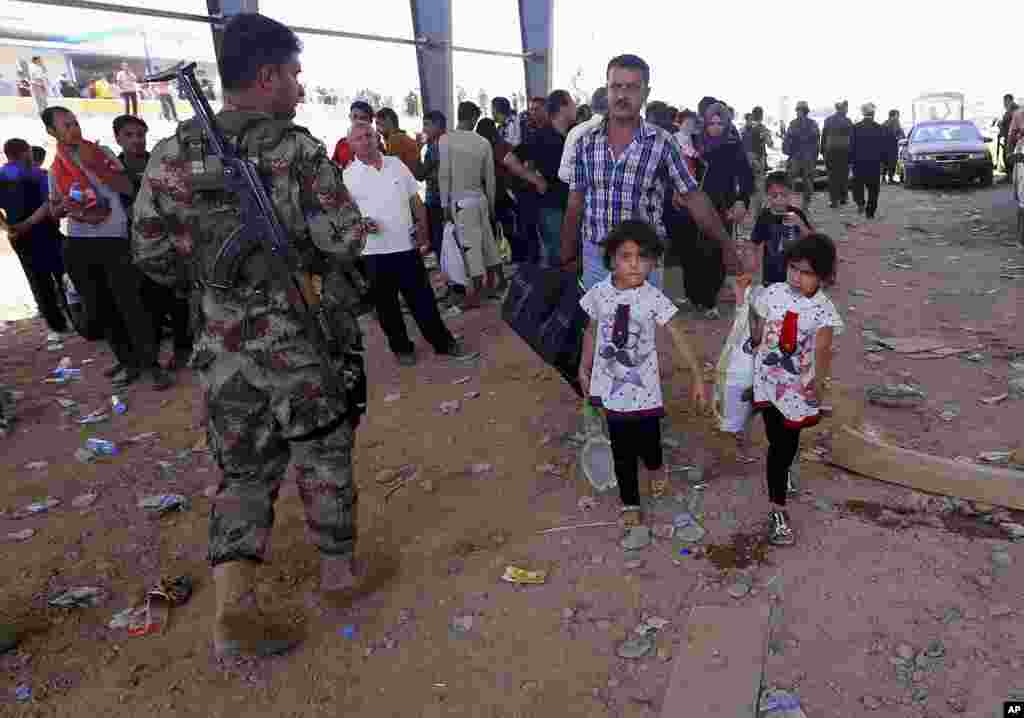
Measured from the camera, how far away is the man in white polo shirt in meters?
4.71

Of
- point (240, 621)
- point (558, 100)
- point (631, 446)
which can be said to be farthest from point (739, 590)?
point (558, 100)

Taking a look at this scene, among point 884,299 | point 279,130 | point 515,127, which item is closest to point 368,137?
point 279,130

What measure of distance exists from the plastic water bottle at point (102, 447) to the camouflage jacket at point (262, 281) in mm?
2452

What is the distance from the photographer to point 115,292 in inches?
195

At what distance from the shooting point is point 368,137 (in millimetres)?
4613

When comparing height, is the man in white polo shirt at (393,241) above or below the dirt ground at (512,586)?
above

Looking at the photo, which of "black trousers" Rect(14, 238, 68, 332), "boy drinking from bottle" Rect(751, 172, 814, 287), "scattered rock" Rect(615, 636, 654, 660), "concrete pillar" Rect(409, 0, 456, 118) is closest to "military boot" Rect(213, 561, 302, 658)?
"scattered rock" Rect(615, 636, 654, 660)

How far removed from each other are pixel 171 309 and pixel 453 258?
2.34m

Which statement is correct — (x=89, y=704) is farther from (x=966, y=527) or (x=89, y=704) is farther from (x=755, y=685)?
(x=966, y=527)

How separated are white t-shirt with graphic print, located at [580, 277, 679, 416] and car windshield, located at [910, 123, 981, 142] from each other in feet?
47.6

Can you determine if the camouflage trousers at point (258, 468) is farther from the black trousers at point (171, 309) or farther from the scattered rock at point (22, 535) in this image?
the black trousers at point (171, 309)

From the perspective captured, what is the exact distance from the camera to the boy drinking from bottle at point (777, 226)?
393 centimetres

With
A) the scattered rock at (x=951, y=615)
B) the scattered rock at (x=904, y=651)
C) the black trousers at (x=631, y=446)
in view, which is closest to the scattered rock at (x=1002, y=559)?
the scattered rock at (x=951, y=615)

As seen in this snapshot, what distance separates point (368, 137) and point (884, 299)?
15.0 ft
